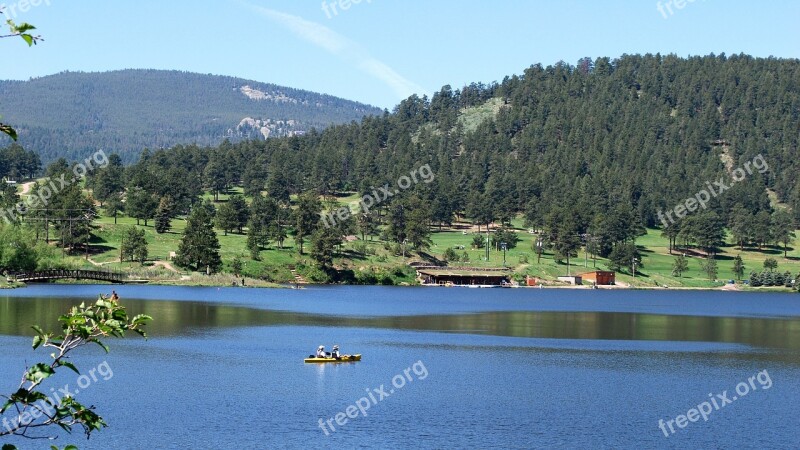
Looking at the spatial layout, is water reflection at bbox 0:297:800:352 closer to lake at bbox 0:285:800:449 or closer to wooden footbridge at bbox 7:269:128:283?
lake at bbox 0:285:800:449

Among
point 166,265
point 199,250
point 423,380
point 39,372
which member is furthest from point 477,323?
point 39,372

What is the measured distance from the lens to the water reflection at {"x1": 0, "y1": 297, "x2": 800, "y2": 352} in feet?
370

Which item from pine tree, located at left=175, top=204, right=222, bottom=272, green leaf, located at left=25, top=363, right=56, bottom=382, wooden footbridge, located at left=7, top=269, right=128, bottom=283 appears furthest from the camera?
pine tree, located at left=175, top=204, right=222, bottom=272

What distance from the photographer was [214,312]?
430ft

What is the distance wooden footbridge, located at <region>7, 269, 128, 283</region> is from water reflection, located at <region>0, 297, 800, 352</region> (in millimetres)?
36106

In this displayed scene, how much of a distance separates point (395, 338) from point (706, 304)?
99.3 metres

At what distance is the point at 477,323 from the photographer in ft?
422

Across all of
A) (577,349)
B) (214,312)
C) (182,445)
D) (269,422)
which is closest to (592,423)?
(269,422)

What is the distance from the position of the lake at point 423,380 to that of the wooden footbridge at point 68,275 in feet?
94.2

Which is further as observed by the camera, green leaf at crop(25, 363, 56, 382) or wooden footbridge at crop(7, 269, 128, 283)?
wooden footbridge at crop(7, 269, 128, 283)

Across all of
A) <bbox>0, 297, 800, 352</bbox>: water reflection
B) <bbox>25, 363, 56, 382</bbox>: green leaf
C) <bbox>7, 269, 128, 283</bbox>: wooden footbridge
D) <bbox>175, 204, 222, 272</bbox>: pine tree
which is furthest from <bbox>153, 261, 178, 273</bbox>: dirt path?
<bbox>25, 363, 56, 382</bbox>: green leaf

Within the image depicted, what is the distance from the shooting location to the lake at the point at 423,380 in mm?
57469

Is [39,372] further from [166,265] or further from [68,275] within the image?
[166,265]

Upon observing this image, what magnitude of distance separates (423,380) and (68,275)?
113736 mm
